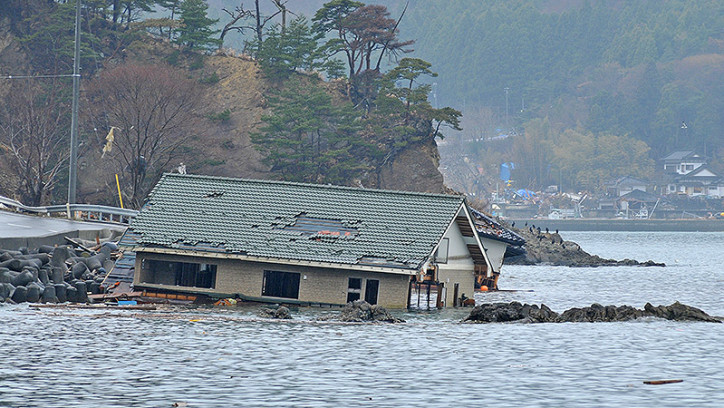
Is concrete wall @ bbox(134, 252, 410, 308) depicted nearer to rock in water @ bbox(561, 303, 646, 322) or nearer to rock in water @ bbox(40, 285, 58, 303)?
rock in water @ bbox(40, 285, 58, 303)

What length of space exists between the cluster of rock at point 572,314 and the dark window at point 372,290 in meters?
3.55

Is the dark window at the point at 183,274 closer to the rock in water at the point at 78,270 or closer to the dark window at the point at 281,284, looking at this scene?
the dark window at the point at 281,284

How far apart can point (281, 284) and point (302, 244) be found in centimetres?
192

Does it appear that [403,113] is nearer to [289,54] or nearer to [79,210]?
[289,54]

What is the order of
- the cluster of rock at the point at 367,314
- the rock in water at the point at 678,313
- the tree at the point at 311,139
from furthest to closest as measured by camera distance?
the tree at the point at 311,139 → the rock in water at the point at 678,313 → the cluster of rock at the point at 367,314

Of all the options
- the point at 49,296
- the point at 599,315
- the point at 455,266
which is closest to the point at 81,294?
the point at 49,296

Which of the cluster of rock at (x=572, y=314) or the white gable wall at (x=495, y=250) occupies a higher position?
the white gable wall at (x=495, y=250)

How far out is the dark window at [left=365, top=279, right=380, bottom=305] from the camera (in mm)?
40478

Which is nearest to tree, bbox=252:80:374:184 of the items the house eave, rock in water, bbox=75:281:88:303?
rock in water, bbox=75:281:88:303

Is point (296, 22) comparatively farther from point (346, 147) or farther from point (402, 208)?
point (402, 208)

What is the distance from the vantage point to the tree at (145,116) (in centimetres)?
8312

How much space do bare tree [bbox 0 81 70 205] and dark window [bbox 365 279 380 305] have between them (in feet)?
137

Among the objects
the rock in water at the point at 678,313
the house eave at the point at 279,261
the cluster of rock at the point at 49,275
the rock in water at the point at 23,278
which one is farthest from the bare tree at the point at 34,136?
the rock in water at the point at 678,313

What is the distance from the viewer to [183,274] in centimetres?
4191
